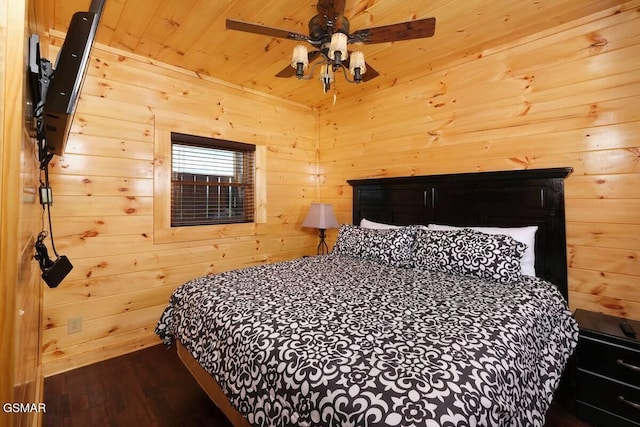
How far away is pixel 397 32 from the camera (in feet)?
5.24

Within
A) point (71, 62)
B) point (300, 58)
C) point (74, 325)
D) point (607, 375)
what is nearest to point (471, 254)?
point (607, 375)

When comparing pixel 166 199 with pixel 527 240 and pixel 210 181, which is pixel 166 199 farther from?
pixel 527 240

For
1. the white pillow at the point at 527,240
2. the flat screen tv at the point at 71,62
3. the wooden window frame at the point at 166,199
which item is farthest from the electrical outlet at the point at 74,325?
the white pillow at the point at 527,240

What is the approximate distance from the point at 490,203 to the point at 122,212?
10.1 ft

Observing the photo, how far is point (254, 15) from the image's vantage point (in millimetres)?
1989

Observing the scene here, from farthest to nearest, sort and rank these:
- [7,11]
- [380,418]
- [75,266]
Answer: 1. [75,266]
2. [380,418]
3. [7,11]

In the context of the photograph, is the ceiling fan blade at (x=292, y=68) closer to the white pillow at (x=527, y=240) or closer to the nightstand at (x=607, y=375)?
the white pillow at (x=527, y=240)

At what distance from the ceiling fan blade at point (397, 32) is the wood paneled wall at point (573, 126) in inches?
47.6

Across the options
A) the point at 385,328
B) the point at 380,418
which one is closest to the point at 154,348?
the point at 385,328

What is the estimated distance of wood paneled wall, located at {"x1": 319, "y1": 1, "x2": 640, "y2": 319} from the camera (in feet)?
6.20

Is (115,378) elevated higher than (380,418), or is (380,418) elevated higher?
(380,418)

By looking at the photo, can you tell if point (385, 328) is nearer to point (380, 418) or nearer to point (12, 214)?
point (380, 418)

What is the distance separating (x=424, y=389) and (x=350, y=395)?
0.74 ft

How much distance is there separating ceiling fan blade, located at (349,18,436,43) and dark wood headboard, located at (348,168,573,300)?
135cm
